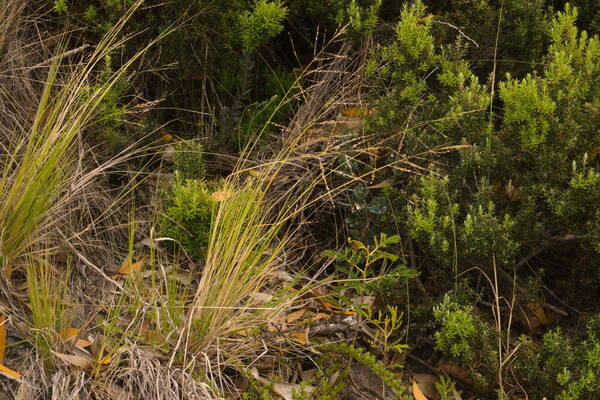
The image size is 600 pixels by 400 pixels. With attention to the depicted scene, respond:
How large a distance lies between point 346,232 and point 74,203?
3.92 feet

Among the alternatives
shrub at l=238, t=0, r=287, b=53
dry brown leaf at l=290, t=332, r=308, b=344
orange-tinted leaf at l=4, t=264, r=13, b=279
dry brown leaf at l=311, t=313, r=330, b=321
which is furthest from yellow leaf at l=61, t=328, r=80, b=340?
shrub at l=238, t=0, r=287, b=53

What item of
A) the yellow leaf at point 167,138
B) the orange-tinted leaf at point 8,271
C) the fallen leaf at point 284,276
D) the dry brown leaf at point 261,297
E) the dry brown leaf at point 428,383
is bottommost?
the dry brown leaf at point 428,383

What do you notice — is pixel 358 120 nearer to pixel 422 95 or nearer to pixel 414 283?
pixel 422 95

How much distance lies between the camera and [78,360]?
2646 mm

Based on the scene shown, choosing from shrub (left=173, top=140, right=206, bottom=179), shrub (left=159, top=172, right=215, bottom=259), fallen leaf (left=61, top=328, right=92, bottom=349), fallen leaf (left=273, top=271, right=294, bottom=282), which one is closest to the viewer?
fallen leaf (left=61, top=328, right=92, bottom=349)

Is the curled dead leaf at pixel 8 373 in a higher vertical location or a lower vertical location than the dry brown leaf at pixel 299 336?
higher

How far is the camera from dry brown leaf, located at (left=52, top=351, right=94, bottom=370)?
8.56 feet

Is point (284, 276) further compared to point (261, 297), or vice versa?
point (284, 276)

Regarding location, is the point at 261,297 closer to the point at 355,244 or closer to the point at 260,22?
the point at 355,244

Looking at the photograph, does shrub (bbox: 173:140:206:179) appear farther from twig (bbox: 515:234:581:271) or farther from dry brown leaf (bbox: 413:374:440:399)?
twig (bbox: 515:234:581:271)

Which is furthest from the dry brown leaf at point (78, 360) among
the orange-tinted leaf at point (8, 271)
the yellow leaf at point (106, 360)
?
the orange-tinted leaf at point (8, 271)

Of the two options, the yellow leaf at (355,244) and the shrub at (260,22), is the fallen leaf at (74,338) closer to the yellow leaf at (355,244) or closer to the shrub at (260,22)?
the yellow leaf at (355,244)

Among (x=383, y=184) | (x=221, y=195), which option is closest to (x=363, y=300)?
(x=383, y=184)

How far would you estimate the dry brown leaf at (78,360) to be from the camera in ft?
8.56
